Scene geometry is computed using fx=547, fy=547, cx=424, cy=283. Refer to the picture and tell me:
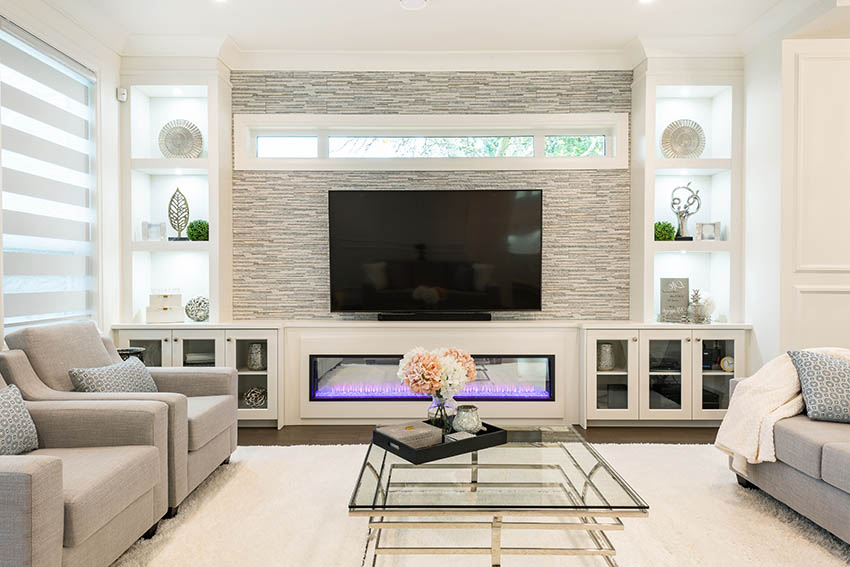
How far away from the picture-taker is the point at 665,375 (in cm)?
408

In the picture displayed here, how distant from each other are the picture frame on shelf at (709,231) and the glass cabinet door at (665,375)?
79 centimetres

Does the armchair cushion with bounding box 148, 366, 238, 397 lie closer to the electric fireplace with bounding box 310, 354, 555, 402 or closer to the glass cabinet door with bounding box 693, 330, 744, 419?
the electric fireplace with bounding box 310, 354, 555, 402

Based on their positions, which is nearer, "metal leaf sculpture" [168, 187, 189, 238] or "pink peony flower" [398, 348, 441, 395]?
"pink peony flower" [398, 348, 441, 395]

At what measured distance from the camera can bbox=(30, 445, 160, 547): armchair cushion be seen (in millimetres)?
1780

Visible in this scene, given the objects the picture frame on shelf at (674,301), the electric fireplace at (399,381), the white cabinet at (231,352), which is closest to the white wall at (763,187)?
the picture frame on shelf at (674,301)

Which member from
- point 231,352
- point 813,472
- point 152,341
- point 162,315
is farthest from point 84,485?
point 813,472

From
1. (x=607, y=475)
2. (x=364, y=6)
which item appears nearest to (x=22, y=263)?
(x=364, y=6)

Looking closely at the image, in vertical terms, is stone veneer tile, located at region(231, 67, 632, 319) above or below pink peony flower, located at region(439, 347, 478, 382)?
above

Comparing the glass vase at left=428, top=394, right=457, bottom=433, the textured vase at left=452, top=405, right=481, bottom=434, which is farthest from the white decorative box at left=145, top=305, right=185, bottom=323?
the textured vase at left=452, top=405, right=481, bottom=434

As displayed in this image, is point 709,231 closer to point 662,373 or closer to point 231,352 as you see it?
point 662,373

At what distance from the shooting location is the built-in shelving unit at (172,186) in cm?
413

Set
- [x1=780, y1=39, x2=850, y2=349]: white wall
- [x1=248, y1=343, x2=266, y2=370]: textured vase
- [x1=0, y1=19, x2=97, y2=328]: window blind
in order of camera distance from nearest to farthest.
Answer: [x1=0, y1=19, x2=97, y2=328]: window blind → [x1=780, y1=39, x2=850, y2=349]: white wall → [x1=248, y1=343, x2=266, y2=370]: textured vase

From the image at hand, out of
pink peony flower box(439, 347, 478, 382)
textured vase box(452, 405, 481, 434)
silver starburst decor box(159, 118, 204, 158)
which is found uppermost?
silver starburst decor box(159, 118, 204, 158)

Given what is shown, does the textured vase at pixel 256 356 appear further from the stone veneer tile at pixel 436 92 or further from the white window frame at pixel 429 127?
the stone veneer tile at pixel 436 92
